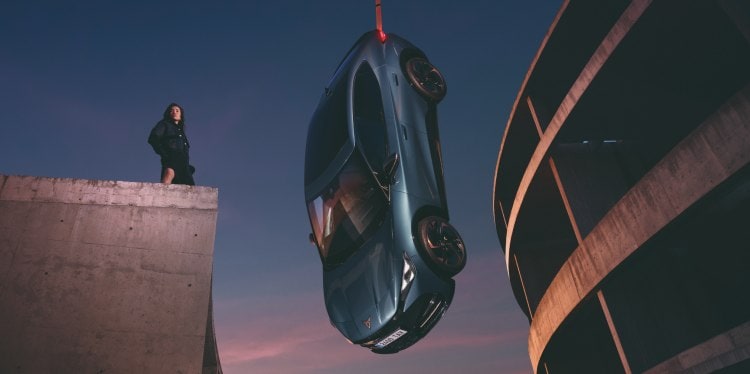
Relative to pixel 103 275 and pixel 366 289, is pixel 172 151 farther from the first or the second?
pixel 366 289

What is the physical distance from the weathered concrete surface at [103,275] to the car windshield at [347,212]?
1.73 metres

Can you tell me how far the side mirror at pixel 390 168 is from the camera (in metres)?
5.06

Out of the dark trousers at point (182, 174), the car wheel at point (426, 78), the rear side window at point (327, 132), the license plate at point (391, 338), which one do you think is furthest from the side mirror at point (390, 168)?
the dark trousers at point (182, 174)

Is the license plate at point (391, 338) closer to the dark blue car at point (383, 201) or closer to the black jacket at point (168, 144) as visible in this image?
the dark blue car at point (383, 201)

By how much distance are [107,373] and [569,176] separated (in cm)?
1016

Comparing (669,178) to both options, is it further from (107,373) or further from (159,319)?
(107,373)

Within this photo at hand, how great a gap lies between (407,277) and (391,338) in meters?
0.90

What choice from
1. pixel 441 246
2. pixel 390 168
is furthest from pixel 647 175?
pixel 390 168

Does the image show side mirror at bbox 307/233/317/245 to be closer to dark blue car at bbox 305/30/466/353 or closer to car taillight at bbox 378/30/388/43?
dark blue car at bbox 305/30/466/353

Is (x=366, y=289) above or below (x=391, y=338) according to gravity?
above

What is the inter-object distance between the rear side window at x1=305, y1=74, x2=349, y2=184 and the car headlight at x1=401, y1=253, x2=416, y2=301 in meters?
1.87

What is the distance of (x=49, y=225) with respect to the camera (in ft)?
12.8

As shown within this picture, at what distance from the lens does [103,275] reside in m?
3.80

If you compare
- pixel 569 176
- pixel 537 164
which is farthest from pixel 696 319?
pixel 537 164
